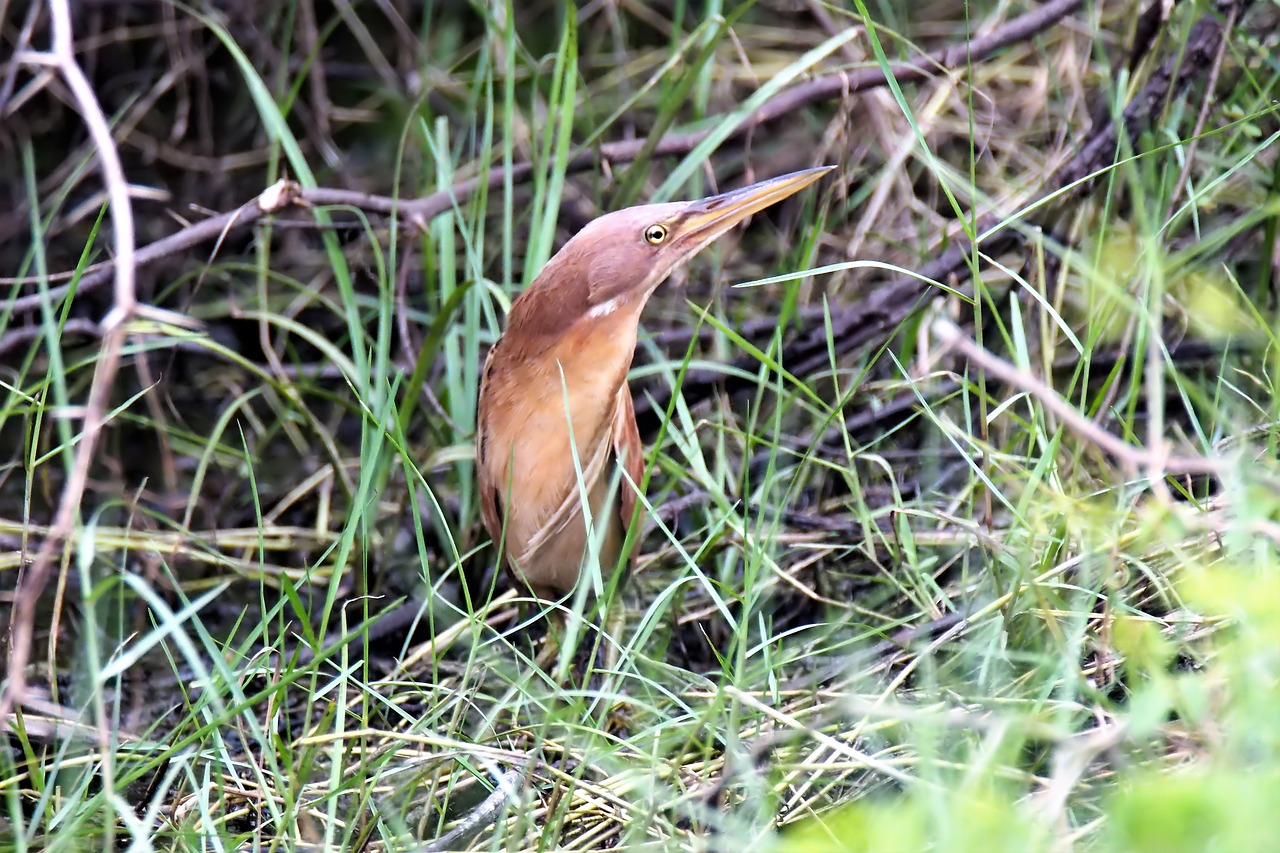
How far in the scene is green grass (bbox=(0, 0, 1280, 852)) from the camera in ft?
5.79

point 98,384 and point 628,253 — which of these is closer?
point 98,384

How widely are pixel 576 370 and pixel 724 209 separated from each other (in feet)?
1.42

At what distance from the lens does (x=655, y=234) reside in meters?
2.45

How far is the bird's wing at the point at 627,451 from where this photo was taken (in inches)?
104

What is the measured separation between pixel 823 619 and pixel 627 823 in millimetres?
816

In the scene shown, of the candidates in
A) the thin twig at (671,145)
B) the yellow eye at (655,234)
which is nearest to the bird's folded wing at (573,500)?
the yellow eye at (655,234)

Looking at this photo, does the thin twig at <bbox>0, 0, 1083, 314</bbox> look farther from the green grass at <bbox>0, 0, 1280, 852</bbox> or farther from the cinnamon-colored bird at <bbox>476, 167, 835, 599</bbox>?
the cinnamon-colored bird at <bbox>476, 167, 835, 599</bbox>

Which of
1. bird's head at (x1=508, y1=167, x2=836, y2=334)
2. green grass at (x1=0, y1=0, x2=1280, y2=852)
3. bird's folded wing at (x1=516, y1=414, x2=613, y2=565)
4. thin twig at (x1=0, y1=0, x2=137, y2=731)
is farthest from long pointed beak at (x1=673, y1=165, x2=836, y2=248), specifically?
thin twig at (x1=0, y1=0, x2=137, y2=731)

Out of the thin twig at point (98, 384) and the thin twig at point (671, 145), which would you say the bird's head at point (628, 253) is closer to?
the thin twig at point (671, 145)

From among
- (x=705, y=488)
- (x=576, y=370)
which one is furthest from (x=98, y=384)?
(x=705, y=488)

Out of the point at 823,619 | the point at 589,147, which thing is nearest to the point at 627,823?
the point at 823,619

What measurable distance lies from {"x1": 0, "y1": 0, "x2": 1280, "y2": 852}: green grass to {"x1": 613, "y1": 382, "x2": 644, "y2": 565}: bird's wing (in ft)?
0.37

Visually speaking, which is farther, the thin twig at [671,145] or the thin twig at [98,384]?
the thin twig at [671,145]

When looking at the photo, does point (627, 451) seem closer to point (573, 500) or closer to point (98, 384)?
point (573, 500)
